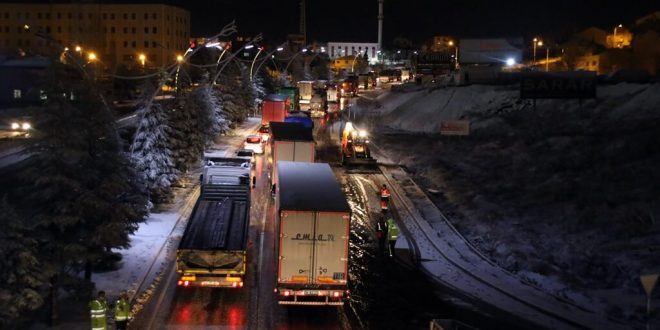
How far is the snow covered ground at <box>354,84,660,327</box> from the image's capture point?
76.0 feet

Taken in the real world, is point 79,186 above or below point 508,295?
above

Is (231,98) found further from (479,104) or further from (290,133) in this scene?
(290,133)

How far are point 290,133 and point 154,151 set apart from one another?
6.83 metres

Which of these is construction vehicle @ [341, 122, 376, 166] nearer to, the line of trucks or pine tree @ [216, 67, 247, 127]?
pine tree @ [216, 67, 247, 127]

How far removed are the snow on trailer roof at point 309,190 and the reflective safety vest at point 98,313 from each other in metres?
5.24

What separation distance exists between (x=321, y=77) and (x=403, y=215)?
146950 millimetres

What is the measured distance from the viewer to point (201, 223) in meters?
22.5

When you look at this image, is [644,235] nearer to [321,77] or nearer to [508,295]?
[508,295]

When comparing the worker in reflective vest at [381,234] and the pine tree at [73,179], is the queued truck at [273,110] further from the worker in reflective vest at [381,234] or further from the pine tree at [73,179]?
the pine tree at [73,179]

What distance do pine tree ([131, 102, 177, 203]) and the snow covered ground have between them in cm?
1342

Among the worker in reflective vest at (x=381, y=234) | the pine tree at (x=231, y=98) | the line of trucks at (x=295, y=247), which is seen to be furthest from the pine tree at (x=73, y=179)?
the pine tree at (x=231, y=98)

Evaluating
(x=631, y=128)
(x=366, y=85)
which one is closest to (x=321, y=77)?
(x=366, y=85)

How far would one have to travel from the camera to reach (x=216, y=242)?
20.7 meters

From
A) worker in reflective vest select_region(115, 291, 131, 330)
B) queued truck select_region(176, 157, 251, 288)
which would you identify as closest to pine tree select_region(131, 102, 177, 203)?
queued truck select_region(176, 157, 251, 288)
